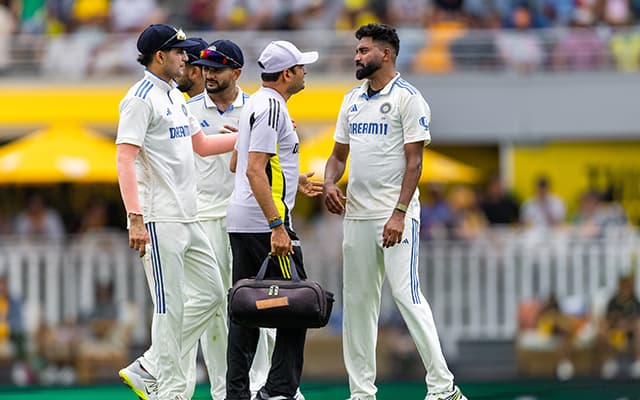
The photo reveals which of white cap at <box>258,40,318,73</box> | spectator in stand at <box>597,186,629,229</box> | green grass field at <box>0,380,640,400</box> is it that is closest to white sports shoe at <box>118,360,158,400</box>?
green grass field at <box>0,380,640,400</box>

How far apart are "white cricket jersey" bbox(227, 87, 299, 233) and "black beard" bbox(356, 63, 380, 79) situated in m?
0.65

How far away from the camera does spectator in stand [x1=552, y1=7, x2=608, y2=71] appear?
68.9 feet

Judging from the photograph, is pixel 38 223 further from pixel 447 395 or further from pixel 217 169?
pixel 447 395

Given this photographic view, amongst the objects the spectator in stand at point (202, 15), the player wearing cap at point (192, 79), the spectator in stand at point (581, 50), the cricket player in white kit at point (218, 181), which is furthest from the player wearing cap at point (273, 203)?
the spectator in stand at point (581, 50)

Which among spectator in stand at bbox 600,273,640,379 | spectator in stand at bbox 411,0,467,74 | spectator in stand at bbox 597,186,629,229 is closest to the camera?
spectator in stand at bbox 600,273,640,379

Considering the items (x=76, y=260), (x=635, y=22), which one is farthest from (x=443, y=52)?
(x=76, y=260)

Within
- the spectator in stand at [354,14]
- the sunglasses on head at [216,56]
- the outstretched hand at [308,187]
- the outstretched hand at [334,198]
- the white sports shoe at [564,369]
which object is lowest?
the white sports shoe at [564,369]

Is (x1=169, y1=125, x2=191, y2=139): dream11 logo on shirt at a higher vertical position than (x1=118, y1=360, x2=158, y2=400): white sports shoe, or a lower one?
higher

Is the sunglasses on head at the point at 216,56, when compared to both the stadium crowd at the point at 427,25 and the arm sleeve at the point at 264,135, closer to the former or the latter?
the arm sleeve at the point at 264,135

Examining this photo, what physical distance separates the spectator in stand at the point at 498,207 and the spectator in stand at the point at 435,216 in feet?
1.67

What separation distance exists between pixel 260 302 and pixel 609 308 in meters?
8.56

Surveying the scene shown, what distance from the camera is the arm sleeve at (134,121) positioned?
921cm

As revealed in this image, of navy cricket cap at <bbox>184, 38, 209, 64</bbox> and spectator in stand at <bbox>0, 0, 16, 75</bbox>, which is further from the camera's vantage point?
spectator in stand at <bbox>0, 0, 16, 75</bbox>

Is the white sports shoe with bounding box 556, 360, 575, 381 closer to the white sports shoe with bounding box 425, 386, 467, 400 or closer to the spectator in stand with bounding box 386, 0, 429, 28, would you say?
the spectator in stand with bounding box 386, 0, 429, 28
